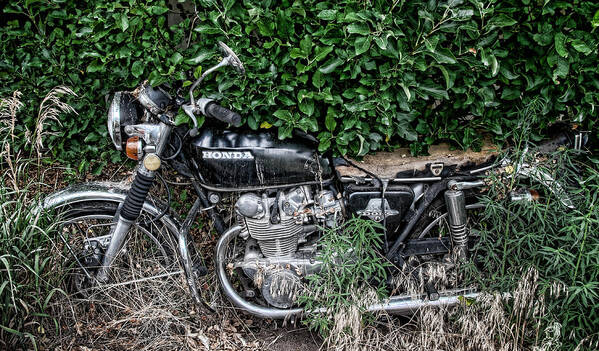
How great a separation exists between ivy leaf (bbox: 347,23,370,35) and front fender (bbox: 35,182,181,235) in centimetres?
173

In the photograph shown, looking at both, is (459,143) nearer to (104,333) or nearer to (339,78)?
(339,78)

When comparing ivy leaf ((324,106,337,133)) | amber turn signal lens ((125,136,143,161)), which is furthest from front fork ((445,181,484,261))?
amber turn signal lens ((125,136,143,161))

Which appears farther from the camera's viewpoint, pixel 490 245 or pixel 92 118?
pixel 92 118

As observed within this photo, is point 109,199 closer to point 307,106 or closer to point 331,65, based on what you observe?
point 307,106

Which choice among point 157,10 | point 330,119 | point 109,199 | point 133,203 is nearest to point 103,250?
point 109,199

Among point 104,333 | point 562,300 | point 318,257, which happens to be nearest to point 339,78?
point 318,257

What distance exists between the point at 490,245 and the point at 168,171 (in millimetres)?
2392

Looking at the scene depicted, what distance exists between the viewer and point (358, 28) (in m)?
2.83

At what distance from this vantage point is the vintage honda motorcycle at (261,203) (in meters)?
3.07

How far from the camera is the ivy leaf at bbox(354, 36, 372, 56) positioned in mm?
2850

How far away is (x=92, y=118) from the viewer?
150 inches

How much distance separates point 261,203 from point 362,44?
1134 millimetres

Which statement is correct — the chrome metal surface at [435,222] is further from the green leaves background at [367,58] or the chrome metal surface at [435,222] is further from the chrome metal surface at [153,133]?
the chrome metal surface at [153,133]

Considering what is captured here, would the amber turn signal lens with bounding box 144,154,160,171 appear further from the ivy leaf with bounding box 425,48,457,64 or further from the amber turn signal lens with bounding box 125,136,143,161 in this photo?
the ivy leaf with bounding box 425,48,457,64
